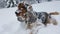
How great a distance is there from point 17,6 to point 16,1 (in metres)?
0.04

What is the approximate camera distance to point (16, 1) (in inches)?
31.9

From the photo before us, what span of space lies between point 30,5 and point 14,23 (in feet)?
0.51

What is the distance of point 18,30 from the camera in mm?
784

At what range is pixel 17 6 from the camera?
2.59ft

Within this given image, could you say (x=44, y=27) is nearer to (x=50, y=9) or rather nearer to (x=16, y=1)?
(x=50, y=9)

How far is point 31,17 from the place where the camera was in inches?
30.9

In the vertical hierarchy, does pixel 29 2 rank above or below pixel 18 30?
above

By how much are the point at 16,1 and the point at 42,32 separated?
263 millimetres

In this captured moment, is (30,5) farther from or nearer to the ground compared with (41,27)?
farther from the ground

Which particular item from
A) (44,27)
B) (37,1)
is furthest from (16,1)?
(44,27)

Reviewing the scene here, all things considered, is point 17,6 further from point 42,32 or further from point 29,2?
point 42,32

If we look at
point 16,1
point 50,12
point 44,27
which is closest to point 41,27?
point 44,27

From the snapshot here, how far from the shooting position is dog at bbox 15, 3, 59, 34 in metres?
0.77

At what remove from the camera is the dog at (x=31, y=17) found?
0.77 meters
